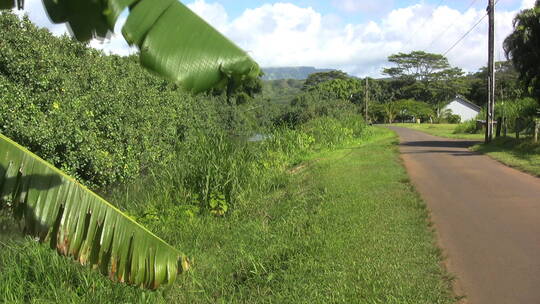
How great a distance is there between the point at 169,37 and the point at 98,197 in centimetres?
134

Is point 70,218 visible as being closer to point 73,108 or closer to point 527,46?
point 73,108

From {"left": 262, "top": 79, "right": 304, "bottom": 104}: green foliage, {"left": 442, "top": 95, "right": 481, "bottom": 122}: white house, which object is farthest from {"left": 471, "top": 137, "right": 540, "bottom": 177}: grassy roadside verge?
{"left": 442, "top": 95, "right": 481, "bottom": 122}: white house

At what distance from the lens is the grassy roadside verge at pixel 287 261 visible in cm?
465

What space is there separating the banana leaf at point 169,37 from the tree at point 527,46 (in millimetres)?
18049

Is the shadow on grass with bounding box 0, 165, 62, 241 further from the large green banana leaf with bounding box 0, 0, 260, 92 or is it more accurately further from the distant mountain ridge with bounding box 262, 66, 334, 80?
the distant mountain ridge with bounding box 262, 66, 334, 80

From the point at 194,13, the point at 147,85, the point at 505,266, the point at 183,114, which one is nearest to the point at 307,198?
the point at 505,266

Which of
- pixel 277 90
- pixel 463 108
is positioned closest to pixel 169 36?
pixel 277 90

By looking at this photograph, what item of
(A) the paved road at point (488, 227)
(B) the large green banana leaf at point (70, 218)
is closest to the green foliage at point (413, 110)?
(A) the paved road at point (488, 227)

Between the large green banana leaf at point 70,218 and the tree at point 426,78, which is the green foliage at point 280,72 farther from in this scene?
the tree at point 426,78

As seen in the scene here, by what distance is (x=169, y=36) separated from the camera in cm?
205

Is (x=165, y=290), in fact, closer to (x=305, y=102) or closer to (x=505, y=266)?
(x=505, y=266)

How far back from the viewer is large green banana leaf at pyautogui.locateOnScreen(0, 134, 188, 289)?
9.18ft

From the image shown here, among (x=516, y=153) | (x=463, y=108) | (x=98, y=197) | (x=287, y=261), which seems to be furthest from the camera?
(x=463, y=108)

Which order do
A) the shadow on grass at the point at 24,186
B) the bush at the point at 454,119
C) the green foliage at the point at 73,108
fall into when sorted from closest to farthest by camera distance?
the shadow on grass at the point at 24,186 → the green foliage at the point at 73,108 → the bush at the point at 454,119
